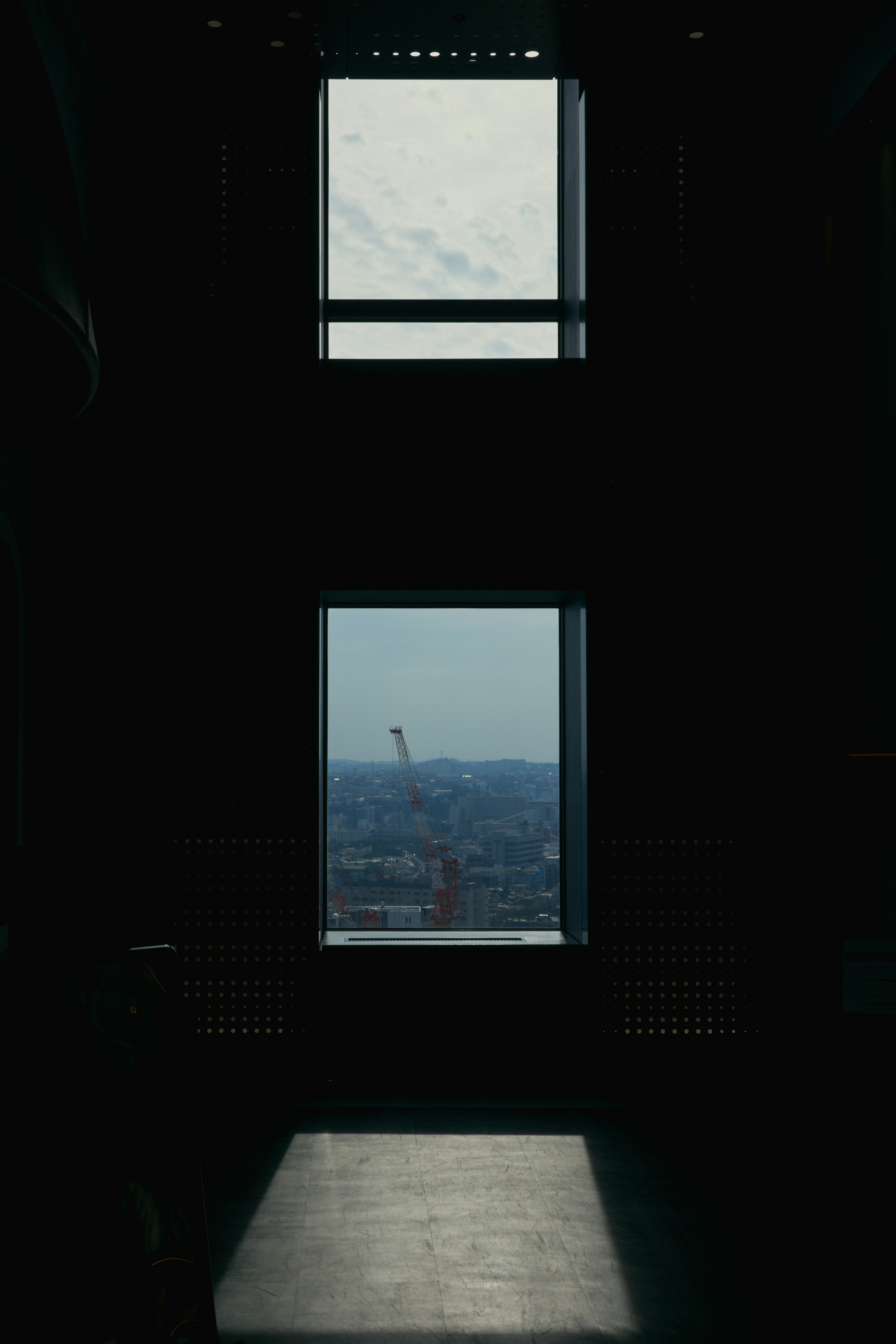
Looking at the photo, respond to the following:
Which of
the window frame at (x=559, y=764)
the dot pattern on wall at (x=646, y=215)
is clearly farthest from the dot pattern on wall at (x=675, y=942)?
the dot pattern on wall at (x=646, y=215)


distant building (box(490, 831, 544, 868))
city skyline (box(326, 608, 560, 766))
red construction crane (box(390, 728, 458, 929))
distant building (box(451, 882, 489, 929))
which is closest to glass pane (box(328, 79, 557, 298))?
city skyline (box(326, 608, 560, 766))

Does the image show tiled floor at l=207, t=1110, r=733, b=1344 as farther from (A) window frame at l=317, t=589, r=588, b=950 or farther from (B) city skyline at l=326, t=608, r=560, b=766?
(B) city skyline at l=326, t=608, r=560, b=766

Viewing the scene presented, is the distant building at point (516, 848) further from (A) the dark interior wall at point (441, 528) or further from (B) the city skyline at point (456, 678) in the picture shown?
(A) the dark interior wall at point (441, 528)

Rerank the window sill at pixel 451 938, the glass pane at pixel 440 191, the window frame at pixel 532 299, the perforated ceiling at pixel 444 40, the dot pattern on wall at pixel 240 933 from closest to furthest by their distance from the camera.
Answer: the perforated ceiling at pixel 444 40
the dot pattern on wall at pixel 240 933
the window sill at pixel 451 938
the window frame at pixel 532 299
the glass pane at pixel 440 191

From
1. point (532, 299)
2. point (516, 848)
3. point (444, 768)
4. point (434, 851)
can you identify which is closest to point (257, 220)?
point (532, 299)

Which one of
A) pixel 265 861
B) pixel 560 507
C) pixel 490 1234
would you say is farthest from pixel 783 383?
pixel 490 1234

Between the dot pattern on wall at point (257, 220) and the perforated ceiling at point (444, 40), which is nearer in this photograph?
the perforated ceiling at point (444, 40)

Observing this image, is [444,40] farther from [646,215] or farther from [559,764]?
[559,764]
